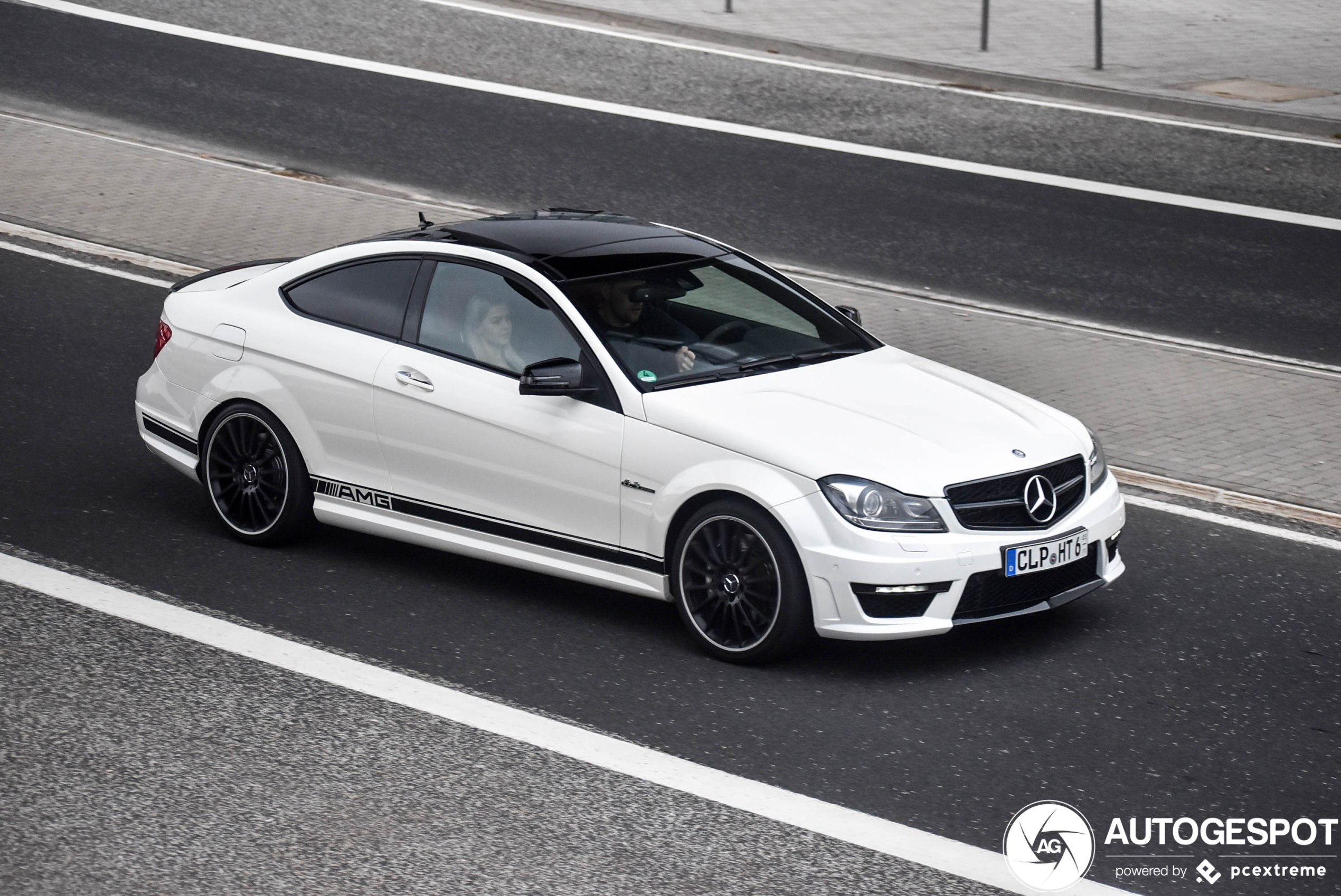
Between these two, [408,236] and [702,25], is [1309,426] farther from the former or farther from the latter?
[702,25]

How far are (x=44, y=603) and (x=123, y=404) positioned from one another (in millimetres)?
2961

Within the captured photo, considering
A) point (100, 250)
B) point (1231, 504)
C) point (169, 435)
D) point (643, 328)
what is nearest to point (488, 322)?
point (643, 328)

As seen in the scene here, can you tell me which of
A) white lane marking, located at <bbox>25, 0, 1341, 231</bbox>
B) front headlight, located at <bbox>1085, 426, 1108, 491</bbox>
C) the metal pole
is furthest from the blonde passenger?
the metal pole

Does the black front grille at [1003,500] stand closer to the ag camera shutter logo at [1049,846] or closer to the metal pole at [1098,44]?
the ag camera shutter logo at [1049,846]

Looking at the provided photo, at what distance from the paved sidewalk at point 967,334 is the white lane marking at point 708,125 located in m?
4.04

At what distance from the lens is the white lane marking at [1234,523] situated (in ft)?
27.3

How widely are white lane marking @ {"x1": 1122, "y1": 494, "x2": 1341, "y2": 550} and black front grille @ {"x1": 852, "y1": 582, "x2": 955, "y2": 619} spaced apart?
7.74ft

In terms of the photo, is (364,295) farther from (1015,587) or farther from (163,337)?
(1015,587)

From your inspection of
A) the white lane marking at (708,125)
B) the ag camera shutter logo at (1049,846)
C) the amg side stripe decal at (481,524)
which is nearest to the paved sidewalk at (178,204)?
the white lane marking at (708,125)

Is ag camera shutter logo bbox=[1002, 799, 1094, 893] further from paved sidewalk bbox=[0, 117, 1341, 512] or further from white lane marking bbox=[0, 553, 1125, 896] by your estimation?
paved sidewalk bbox=[0, 117, 1341, 512]

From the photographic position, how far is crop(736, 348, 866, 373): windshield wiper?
7.26 meters

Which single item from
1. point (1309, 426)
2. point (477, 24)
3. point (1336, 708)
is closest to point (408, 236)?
point (1336, 708)

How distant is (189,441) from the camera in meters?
8.19

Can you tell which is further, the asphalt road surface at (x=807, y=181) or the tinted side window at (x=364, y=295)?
the asphalt road surface at (x=807, y=181)
